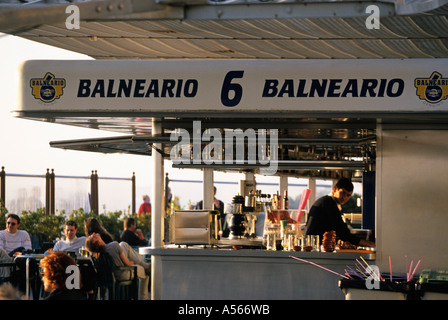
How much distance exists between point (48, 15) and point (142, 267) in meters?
3.04

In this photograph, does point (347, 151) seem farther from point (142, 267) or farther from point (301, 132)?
point (142, 267)

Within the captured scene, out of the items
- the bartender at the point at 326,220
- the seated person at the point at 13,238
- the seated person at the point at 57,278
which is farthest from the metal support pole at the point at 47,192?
the seated person at the point at 57,278

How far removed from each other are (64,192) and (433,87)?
424 inches

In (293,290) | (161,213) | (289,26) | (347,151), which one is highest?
(289,26)

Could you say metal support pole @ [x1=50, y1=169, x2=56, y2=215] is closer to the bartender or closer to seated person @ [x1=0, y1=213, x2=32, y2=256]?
seated person @ [x1=0, y1=213, x2=32, y2=256]

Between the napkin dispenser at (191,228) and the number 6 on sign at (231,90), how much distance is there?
4.70 ft

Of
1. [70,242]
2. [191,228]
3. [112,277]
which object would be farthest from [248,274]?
[70,242]

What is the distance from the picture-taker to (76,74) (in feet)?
23.9

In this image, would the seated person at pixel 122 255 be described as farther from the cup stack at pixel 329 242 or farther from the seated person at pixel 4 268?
the cup stack at pixel 329 242

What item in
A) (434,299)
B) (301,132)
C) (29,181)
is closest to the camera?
(434,299)

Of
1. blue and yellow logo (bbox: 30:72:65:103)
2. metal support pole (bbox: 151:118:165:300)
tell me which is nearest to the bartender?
metal support pole (bbox: 151:118:165:300)

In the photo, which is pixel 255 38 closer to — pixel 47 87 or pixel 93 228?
pixel 93 228

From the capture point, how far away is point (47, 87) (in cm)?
727
